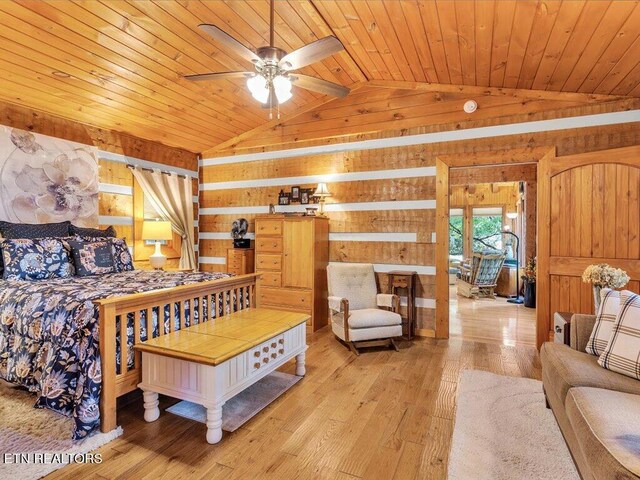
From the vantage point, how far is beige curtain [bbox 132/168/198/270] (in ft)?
16.6

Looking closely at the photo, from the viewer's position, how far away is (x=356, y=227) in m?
4.73

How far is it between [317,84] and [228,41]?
0.73 m

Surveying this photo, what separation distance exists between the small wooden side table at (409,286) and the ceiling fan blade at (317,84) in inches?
89.7

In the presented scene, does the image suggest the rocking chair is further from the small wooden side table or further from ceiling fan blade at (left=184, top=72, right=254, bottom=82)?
ceiling fan blade at (left=184, top=72, right=254, bottom=82)

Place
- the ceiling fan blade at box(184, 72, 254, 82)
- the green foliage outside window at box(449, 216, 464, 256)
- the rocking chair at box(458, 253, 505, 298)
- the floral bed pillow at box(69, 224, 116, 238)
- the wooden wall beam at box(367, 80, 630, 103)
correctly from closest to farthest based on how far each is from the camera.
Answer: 1. the ceiling fan blade at box(184, 72, 254, 82)
2. the wooden wall beam at box(367, 80, 630, 103)
3. the floral bed pillow at box(69, 224, 116, 238)
4. the rocking chair at box(458, 253, 505, 298)
5. the green foliage outside window at box(449, 216, 464, 256)

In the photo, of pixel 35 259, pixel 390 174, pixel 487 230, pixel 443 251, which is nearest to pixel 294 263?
pixel 390 174

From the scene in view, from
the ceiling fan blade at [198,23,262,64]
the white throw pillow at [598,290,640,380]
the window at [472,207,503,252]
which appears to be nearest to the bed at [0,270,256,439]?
the ceiling fan blade at [198,23,262,64]

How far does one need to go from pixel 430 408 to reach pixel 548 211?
2.51 metres

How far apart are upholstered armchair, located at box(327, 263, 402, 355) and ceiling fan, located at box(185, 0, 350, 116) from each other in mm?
2166

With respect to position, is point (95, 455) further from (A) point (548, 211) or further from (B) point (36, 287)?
(A) point (548, 211)

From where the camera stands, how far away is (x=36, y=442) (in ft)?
6.69

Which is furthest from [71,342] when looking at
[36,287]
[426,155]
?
[426,155]

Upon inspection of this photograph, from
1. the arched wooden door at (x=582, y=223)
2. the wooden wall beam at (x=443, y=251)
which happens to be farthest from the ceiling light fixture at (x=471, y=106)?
the arched wooden door at (x=582, y=223)

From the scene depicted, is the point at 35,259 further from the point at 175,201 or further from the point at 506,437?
the point at 506,437
